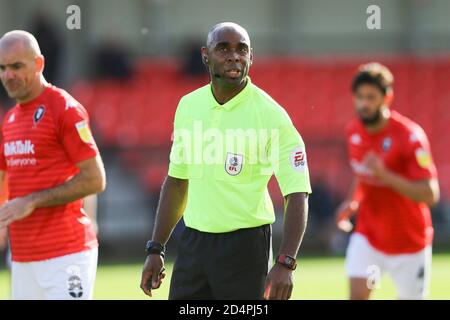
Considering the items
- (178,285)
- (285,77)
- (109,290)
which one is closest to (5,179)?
(178,285)

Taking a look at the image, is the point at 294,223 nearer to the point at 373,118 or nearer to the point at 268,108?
the point at 268,108

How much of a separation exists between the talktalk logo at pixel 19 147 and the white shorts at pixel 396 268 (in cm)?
337

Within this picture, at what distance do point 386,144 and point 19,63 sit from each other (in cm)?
365

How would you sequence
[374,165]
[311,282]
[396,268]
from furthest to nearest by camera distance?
1. [311,282]
2. [396,268]
3. [374,165]

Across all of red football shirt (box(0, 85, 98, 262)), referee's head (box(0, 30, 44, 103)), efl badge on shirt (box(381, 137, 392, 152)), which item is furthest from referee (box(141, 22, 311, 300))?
efl badge on shirt (box(381, 137, 392, 152))

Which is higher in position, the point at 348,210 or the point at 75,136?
the point at 75,136

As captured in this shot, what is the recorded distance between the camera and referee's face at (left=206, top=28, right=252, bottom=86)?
5.86 metres

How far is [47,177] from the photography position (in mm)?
6957

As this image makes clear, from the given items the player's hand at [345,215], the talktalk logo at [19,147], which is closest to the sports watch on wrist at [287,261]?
the talktalk logo at [19,147]

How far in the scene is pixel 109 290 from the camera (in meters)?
13.9

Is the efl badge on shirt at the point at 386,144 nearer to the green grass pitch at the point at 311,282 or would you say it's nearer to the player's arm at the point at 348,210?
the player's arm at the point at 348,210

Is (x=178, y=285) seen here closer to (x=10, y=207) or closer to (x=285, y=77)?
(x=10, y=207)

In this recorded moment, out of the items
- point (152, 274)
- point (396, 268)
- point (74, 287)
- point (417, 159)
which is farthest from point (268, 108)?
point (396, 268)
